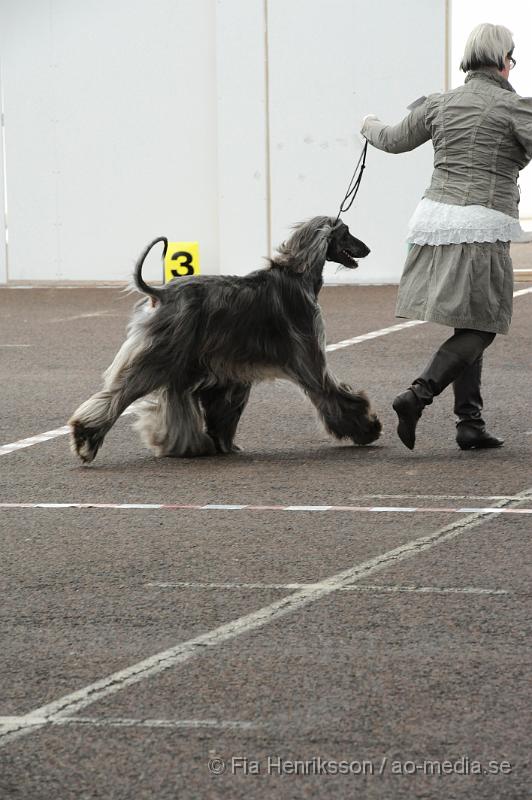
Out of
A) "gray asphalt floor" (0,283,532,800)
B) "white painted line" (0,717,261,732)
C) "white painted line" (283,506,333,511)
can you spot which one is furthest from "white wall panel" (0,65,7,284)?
"white painted line" (0,717,261,732)

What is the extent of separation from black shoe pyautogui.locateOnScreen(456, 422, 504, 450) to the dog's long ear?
986 mm

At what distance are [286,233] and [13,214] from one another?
2.84 m

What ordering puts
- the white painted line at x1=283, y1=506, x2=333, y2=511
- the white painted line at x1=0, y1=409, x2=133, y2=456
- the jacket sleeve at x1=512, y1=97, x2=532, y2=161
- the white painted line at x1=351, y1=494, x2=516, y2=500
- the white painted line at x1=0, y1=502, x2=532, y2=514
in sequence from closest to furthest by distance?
the white painted line at x1=0, y1=502, x2=532, y2=514 → the white painted line at x1=283, y1=506, x2=333, y2=511 → the white painted line at x1=351, y1=494, x2=516, y2=500 → the jacket sleeve at x1=512, y1=97, x2=532, y2=161 → the white painted line at x1=0, y1=409, x2=133, y2=456

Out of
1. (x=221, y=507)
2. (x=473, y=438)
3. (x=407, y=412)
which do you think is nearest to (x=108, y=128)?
(x=473, y=438)

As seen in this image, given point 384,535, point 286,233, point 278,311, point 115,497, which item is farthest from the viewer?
point 286,233

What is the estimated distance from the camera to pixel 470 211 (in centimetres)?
650

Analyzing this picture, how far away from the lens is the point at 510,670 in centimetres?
377

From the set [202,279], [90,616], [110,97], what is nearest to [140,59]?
[110,97]

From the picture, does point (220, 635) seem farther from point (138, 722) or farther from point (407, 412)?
point (407, 412)

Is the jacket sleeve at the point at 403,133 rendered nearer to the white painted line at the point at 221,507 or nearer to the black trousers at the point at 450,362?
the black trousers at the point at 450,362

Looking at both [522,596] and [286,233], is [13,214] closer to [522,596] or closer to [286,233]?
[286,233]

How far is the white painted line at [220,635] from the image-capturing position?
354 centimetres

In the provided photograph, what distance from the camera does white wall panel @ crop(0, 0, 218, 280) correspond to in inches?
564

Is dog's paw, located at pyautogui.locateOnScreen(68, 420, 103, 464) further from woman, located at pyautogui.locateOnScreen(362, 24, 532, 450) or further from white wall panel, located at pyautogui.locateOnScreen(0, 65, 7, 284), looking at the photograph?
white wall panel, located at pyautogui.locateOnScreen(0, 65, 7, 284)
